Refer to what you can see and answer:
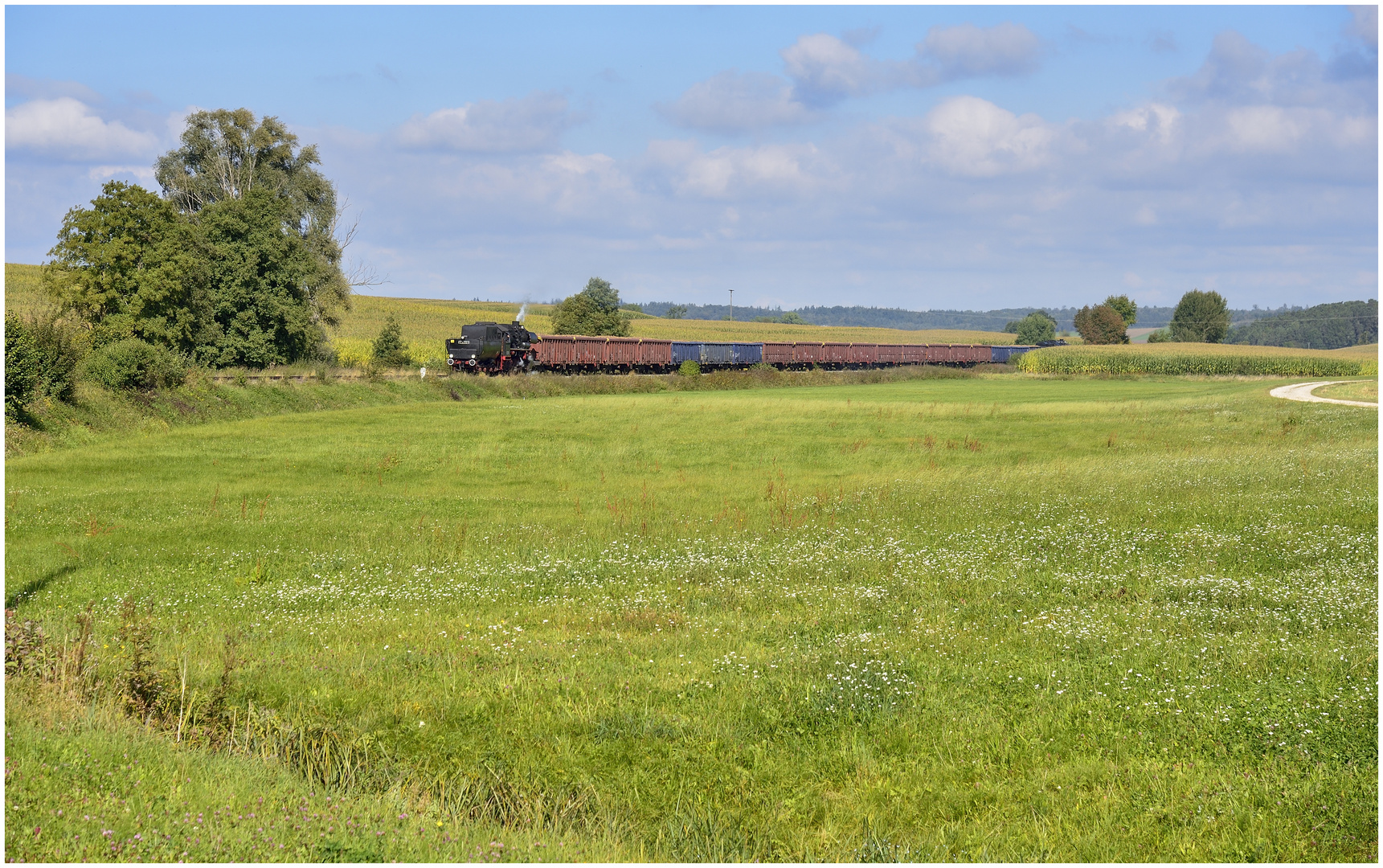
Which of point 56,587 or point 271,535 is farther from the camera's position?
point 271,535

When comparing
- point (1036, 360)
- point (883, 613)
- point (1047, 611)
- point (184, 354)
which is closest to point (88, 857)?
point (883, 613)

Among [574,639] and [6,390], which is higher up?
[6,390]

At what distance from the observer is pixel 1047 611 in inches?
511

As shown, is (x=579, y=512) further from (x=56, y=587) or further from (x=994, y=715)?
(x=994, y=715)

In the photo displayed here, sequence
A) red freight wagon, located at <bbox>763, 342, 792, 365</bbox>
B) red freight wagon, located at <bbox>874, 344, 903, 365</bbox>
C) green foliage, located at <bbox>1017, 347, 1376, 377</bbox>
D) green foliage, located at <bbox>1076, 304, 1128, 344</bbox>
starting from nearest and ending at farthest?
red freight wagon, located at <bbox>763, 342, 792, 365</bbox>
green foliage, located at <bbox>1017, 347, 1376, 377</bbox>
red freight wagon, located at <bbox>874, 344, 903, 365</bbox>
green foliage, located at <bbox>1076, 304, 1128, 344</bbox>

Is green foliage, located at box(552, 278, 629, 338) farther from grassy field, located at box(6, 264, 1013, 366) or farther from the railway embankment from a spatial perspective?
the railway embankment

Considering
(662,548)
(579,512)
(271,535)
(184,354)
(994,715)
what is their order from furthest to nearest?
(184,354) < (579,512) < (271,535) < (662,548) < (994,715)

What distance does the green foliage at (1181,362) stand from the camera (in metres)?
90.6

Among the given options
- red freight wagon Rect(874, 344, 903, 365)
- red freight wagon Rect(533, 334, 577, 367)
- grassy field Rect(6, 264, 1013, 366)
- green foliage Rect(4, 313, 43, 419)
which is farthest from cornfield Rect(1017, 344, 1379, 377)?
green foliage Rect(4, 313, 43, 419)

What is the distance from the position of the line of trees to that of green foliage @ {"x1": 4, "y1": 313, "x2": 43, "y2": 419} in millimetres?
64

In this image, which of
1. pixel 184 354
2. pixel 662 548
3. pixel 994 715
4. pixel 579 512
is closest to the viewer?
pixel 994 715

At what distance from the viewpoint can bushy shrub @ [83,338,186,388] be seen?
39250 mm

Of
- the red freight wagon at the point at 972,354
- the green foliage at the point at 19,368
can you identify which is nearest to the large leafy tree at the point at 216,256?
the green foliage at the point at 19,368

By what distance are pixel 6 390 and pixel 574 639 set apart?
28.1 meters
